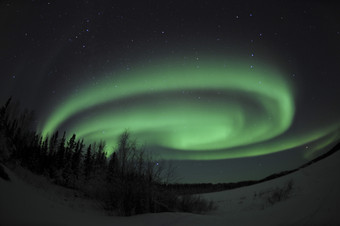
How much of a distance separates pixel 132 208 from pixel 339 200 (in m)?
7.50

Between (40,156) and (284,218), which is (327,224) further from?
(40,156)

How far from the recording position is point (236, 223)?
193 inches

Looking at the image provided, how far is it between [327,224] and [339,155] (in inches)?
450

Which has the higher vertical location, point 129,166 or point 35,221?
point 129,166

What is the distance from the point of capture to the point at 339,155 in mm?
11836

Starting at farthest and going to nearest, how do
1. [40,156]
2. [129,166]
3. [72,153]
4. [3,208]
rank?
[72,153] < [40,156] < [129,166] < [3,208]

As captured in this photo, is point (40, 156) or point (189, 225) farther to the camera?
point (40, 156)

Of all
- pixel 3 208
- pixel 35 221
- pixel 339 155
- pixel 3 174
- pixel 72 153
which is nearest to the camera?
pixel 3 208

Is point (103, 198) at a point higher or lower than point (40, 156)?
lower

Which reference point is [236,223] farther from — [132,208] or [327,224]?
[132,208]

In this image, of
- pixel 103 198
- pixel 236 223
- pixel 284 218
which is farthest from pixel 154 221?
pixel 103 198

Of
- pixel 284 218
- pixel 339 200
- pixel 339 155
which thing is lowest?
pixel 284 218

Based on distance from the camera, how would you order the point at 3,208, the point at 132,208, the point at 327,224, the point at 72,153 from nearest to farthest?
the point at 3,208
the point at 327,224
the point at 132,208
the point at 72,153

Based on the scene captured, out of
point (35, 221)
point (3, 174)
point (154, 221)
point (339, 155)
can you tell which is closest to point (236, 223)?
point (154, 221)
